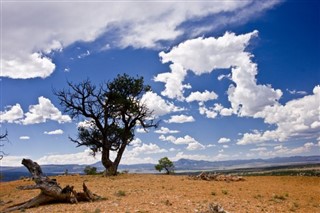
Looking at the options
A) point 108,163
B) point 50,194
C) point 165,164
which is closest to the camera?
point 50,194

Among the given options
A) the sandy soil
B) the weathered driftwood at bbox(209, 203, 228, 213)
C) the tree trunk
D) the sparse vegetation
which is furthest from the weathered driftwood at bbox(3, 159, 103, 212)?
the sparse vegetation

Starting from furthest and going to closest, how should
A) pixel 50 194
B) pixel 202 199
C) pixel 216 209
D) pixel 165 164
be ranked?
1. pixel 165 164
2. pixel 202 199
3. pixel 50 194
4. pixel 216 209

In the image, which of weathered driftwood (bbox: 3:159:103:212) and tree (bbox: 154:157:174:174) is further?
tree (bbox: 154:157:174:174)

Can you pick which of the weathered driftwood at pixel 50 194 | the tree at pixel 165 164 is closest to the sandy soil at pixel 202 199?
the weathered driftwood at pixel 50 194

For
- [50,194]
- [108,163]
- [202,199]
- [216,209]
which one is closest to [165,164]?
[108,163]

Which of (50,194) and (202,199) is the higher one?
(50,194)

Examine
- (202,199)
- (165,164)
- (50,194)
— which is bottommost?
(202,199)

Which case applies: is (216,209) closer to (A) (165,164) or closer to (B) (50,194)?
(B) (50,194)

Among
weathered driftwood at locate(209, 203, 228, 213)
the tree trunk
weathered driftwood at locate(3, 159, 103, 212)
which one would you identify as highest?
the tree trunk

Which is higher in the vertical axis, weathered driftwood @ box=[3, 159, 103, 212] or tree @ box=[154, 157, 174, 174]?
tree @ box=[154, 157, 174, 174]

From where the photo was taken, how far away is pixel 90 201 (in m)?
20.0

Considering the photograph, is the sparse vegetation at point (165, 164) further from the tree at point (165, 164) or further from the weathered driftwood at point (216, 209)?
the weathered driftwood at point (216, 209)

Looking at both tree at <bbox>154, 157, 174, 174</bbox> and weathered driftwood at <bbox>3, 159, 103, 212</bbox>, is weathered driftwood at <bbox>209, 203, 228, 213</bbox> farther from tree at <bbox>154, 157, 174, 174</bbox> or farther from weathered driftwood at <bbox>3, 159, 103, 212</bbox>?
tree at <bbox>154, 157, 174, 174</bbox>

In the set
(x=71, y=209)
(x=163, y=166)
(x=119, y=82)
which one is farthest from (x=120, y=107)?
(x=71, y=209)
